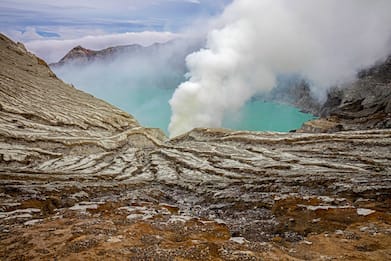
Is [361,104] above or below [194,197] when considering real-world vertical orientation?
above

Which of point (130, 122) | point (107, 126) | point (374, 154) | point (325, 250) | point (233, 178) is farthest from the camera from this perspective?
point (130, 122)

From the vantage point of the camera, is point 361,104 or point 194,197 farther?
point 361,104

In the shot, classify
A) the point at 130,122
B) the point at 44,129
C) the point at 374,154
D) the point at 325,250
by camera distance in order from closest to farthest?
the point at 325,250 < the point at 374,154 < the point at 44,129 < the point at 130,122

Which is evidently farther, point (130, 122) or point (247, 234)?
point (130, 122)

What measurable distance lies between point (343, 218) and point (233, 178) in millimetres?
17511

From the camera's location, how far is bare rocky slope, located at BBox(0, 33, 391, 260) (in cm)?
1046

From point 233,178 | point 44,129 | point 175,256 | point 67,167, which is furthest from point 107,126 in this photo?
point 175,256

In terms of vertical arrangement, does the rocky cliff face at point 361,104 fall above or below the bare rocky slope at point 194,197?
above

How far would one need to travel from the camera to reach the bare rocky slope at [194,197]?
1046 cm

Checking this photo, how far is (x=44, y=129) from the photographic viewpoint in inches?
2072

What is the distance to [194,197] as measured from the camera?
78.6 ft

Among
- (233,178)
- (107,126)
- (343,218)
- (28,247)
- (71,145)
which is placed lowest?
(28,247)

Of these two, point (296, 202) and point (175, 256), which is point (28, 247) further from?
point (296, 202)

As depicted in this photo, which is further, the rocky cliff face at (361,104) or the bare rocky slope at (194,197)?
the rocky cliff face at (361,104)
